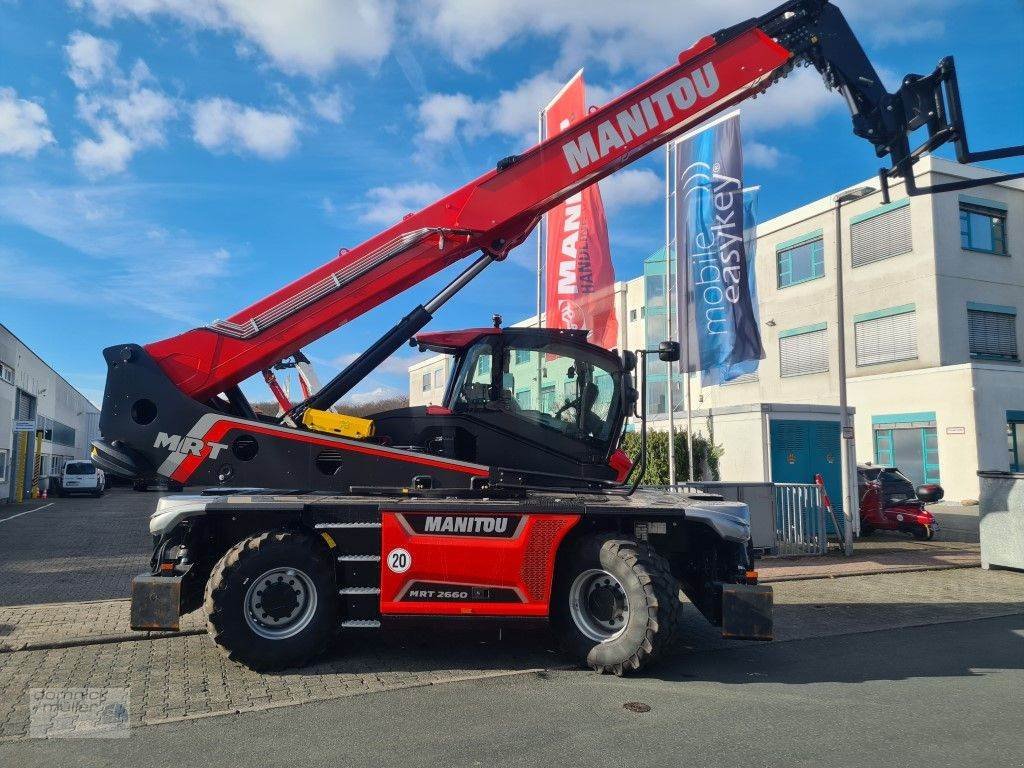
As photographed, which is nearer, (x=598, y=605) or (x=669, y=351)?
(x=598, y=605)

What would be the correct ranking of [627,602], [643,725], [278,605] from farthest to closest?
[278,605]
[627,602]
[643,725]

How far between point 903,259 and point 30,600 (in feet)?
97.4

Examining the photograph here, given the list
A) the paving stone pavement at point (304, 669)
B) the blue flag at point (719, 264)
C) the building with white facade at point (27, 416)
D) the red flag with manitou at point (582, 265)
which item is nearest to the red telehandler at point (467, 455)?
the paving stone pavement at point (304, 669)

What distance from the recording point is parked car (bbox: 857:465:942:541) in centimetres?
1656

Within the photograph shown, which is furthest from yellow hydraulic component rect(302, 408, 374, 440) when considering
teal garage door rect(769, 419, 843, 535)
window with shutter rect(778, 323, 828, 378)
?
window with shutter rect(778, 323, 828, 378)

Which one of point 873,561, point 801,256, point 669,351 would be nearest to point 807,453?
point 873,561

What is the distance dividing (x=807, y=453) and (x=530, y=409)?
1044 centimetres

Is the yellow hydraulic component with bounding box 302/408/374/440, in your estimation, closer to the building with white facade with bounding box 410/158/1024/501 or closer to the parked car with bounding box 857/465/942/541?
the parked car with bounding box 857/465/942/541

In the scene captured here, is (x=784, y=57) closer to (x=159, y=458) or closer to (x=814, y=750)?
(x=814, y=750)

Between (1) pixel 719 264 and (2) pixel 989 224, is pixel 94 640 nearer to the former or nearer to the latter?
(1) pixel 719 264

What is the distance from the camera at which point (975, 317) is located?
29516mm

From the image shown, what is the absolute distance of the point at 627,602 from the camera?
616 centimetres

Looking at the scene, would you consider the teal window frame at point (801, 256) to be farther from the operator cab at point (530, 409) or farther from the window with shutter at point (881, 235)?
A: the operator cab at point (530, 409)

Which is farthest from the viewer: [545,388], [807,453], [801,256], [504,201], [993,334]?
[801,256]
